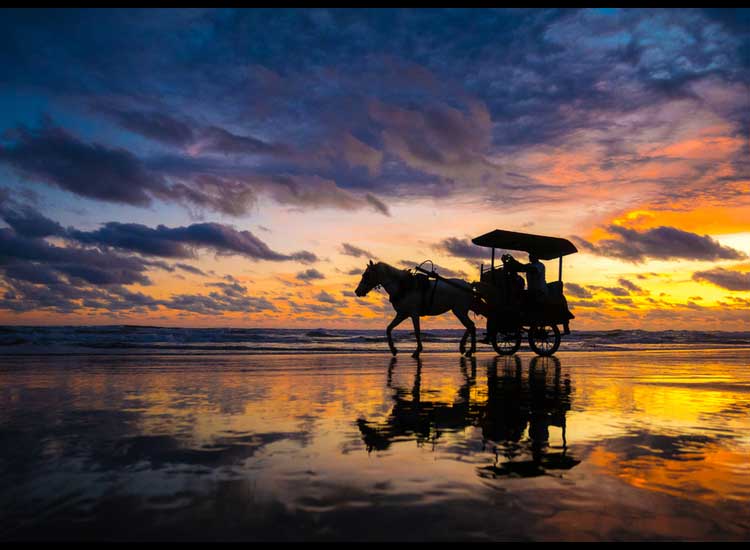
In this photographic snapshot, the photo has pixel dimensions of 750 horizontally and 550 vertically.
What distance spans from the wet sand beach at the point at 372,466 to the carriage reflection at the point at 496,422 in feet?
0.10

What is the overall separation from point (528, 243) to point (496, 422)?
12.5 m

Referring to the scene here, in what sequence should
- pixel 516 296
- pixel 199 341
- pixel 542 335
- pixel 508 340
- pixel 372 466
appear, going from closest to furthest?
pixel 372 466 → pixel 516 296 → pixel 542 335 → pixel 508 340 → pixel 199 341

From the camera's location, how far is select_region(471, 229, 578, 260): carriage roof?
1638 cm

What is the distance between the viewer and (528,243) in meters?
17.1

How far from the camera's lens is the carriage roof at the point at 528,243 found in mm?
16375

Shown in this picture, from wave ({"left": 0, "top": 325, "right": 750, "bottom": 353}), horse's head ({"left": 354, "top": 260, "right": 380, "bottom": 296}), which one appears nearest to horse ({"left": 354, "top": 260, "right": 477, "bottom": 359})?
horse's head ({"left": 354, "top": 260, "right": 380, "bottom": 296})

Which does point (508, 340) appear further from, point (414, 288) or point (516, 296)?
point (414, 288)

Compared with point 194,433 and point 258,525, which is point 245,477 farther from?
point 194,433

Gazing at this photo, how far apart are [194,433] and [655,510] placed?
3488 mm

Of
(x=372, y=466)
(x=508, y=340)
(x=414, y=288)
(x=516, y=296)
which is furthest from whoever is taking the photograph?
(x=508, y=340)

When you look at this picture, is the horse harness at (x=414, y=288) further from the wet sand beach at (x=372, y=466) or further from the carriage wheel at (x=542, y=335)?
the wet sand beach at (x=372, y=466)

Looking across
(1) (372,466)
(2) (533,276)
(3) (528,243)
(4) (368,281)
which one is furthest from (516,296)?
(1) (372,466)

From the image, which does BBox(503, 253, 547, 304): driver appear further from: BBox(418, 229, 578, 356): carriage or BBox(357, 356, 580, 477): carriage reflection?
A: BBox(357, 356, 580, 477): carriage reflection

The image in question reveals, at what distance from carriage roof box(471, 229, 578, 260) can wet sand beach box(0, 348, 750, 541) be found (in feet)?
30.5
